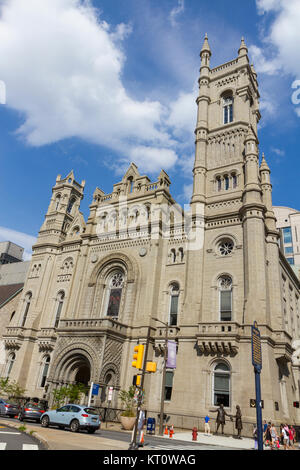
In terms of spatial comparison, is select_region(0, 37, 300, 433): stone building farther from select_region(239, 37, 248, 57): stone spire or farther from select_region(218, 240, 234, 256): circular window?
select_region(239, 37, 248, 57): stone spire

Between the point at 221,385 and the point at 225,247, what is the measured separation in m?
11.7

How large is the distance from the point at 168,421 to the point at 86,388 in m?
7.29

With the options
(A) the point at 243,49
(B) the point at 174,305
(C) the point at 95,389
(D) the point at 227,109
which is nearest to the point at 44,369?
(C) the point at 95,389

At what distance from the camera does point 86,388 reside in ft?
97.0

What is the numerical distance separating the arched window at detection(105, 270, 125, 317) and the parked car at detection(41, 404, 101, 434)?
47.5 ft

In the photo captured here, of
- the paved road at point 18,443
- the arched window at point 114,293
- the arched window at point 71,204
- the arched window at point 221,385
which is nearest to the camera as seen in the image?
the paved road at point 18,443

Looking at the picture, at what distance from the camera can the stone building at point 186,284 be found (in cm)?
2734

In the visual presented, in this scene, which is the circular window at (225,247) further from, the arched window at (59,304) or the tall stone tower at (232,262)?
the arched window at (59,304)

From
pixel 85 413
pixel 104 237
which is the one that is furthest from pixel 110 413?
pixel 104 237

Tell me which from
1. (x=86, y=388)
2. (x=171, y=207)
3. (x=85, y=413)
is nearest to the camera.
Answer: (x=85, y=413)

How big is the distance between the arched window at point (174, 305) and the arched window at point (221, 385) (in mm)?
6166

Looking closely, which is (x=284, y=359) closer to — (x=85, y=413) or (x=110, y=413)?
(x=110, y=413)

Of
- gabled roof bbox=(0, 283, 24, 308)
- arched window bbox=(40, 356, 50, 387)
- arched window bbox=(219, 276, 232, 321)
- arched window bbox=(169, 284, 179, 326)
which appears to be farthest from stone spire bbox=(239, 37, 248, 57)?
gabled roof bbox=(0, 283, 24, 308)

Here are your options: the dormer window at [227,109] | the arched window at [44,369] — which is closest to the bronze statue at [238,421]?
the arched window at [44,369]
